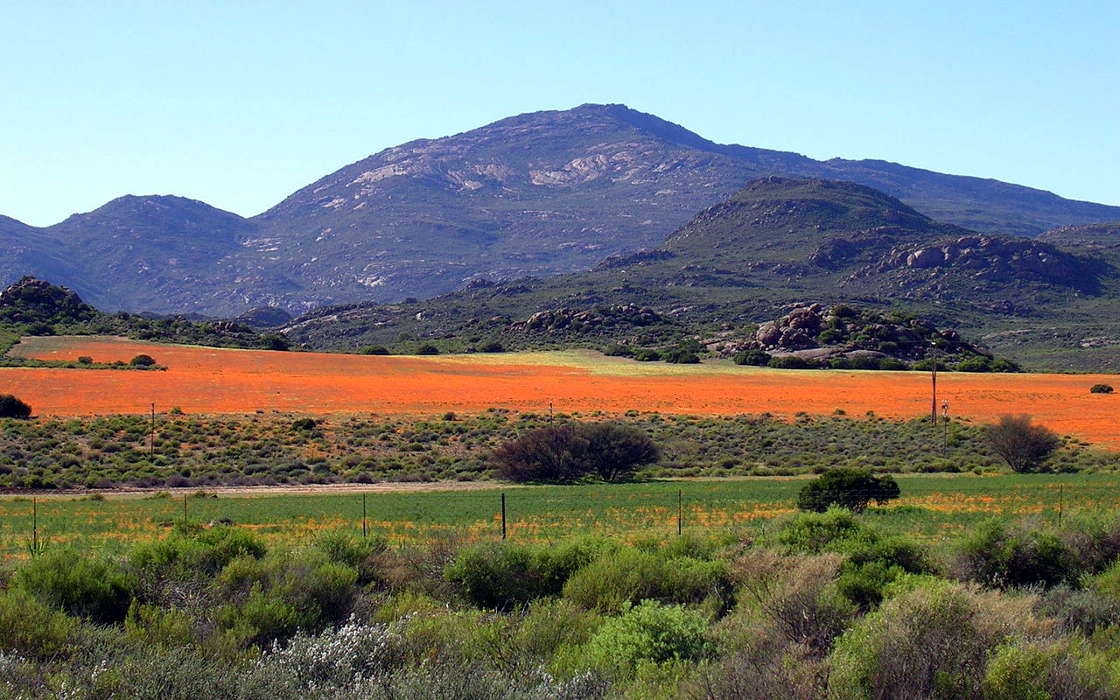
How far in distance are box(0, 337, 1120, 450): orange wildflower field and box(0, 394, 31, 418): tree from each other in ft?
4.10

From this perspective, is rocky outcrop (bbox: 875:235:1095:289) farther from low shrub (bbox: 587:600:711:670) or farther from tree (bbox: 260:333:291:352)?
low shrub (bbox: 587:600:711:670)

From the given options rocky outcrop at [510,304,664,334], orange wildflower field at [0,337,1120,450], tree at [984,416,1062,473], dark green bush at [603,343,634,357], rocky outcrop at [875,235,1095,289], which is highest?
rocky outcrop at [875,235,1095,289]

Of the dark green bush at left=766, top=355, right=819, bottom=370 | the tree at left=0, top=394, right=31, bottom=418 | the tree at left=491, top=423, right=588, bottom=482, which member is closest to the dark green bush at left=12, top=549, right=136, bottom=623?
the tree at left=491, top=423, right=588, bottom=482

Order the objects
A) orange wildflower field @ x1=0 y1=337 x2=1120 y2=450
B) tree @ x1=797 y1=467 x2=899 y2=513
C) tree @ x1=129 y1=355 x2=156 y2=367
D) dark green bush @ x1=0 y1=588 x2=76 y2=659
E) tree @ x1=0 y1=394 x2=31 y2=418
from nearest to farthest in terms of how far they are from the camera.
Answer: dark green bush @ x1=0 y1=588 x2=76 y2=659, tree @ x1=797 y1=467 x2=899 y2=513, tree @ x1=0 y1=394 x2=31 y2=418, orange wildflower field @ x1=0 y1=337 x2=1120 y2=450, tree @ x1=129 y1=355 x2=156 y2=367

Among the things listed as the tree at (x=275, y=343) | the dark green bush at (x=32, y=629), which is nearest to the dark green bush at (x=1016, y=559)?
the dark green bush at (x=32, y=629)

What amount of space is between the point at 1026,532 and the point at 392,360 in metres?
82.4

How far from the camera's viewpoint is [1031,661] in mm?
8805

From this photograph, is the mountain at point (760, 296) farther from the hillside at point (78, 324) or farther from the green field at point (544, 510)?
the green field at point (544, 510)

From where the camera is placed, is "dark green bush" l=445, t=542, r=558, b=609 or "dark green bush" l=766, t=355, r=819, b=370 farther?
"dark green bush" l=766, t=355, r=819, b=370

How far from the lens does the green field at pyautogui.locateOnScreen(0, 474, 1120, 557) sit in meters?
23.4

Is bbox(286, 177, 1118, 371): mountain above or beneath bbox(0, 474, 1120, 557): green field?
above

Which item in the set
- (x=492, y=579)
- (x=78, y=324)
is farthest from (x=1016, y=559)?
(x=78, y=324)

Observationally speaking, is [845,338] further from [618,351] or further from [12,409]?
[12,409]

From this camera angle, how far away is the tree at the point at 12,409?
53.6m
